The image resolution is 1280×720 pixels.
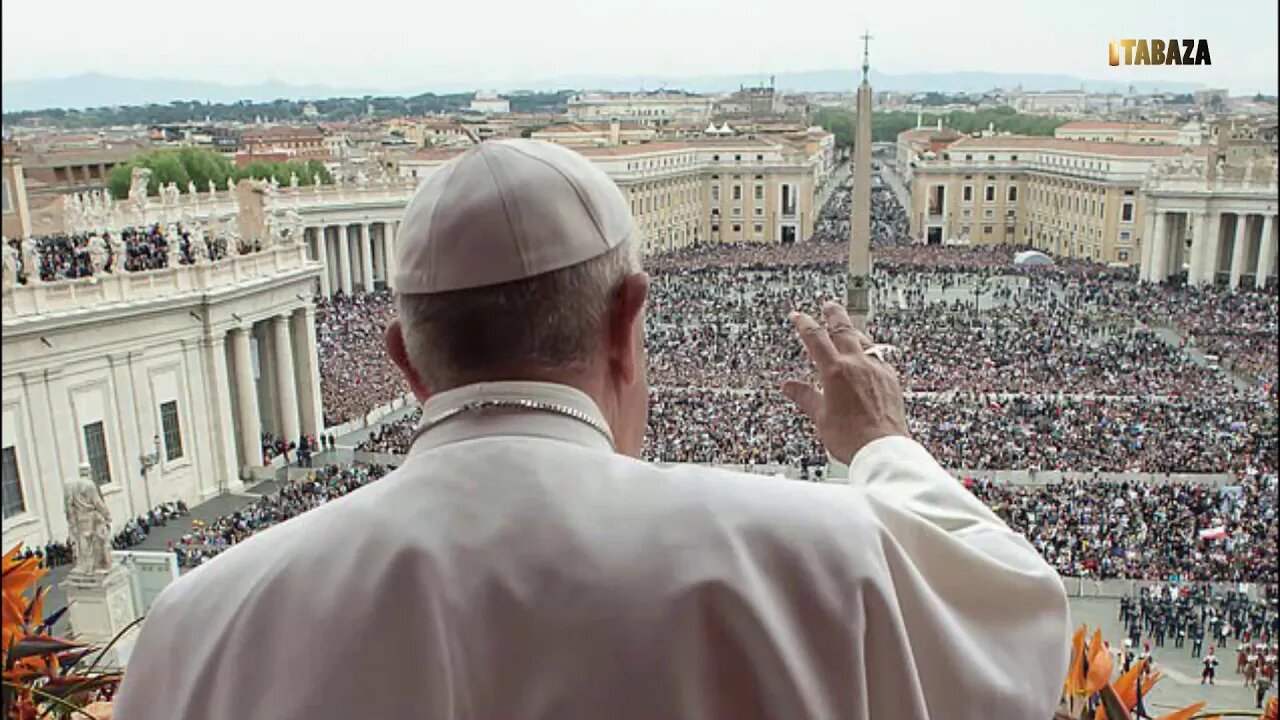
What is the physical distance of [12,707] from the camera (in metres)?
1.01

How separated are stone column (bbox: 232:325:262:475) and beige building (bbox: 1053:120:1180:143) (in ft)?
78.6

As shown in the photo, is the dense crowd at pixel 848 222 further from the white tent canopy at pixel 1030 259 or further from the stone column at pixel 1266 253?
the stone column at pixel 1266 253

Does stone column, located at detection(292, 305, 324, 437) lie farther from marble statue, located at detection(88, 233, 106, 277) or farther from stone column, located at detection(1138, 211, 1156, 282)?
stone column, located at detection(1138, 211, 1156, 282)

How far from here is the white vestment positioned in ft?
1.92

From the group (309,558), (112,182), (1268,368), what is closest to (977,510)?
(309,558)

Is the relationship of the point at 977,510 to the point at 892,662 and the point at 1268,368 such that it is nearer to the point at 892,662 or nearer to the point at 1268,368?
the point at 892,662

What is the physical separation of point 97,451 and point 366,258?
7024 millimetres

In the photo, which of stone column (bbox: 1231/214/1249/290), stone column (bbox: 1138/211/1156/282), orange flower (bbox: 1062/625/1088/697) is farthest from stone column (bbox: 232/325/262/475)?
stone column (bbox: 1231/214/1249/290)

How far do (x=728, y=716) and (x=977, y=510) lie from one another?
8.7 inches

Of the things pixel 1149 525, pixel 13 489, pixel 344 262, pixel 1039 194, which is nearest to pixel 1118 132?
pixel 1039 194

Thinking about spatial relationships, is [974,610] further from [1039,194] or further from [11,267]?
[1039,194]

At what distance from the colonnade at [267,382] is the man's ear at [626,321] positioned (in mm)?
8378

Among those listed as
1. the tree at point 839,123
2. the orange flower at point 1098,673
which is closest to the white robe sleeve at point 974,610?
the orange flower at point 1098,673

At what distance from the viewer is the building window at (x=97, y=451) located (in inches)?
293
